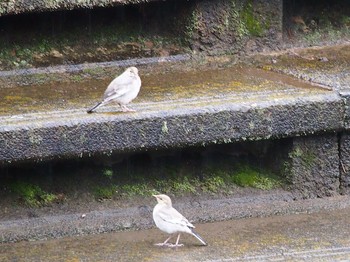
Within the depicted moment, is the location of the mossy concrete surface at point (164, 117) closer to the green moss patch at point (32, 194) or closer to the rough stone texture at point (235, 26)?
the green moss patch at point (32, 194)

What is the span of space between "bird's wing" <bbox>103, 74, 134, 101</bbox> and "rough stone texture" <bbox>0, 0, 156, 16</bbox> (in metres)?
0.60

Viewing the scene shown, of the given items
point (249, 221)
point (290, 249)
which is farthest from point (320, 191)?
point (290, 249)

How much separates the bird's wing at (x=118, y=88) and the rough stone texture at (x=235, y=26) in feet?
2.92

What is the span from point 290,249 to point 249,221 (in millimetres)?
562

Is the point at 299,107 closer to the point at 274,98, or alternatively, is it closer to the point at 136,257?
the point at 274,98

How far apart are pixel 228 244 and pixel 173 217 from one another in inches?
10.6

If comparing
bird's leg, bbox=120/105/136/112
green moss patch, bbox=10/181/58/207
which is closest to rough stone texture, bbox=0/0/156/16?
bird's leg, bbox=120/105/136/112

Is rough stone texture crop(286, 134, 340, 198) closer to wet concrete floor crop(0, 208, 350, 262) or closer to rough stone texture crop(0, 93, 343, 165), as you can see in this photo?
rough stone texture crop(0, 93, 343, 165)

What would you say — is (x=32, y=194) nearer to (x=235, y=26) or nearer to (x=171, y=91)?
Answer: (x=171, y=91)

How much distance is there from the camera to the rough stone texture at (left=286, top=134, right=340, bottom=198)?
5.56 meters

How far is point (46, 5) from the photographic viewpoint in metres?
5.73

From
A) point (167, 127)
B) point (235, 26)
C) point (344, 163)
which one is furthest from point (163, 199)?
point (235, 26)

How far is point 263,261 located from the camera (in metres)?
4.68

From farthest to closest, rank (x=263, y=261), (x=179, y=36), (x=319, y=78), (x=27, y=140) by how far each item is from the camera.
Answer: (x=179, y=36), (x=319, y=78), (x=27, y=140), (x=263, y=261)
